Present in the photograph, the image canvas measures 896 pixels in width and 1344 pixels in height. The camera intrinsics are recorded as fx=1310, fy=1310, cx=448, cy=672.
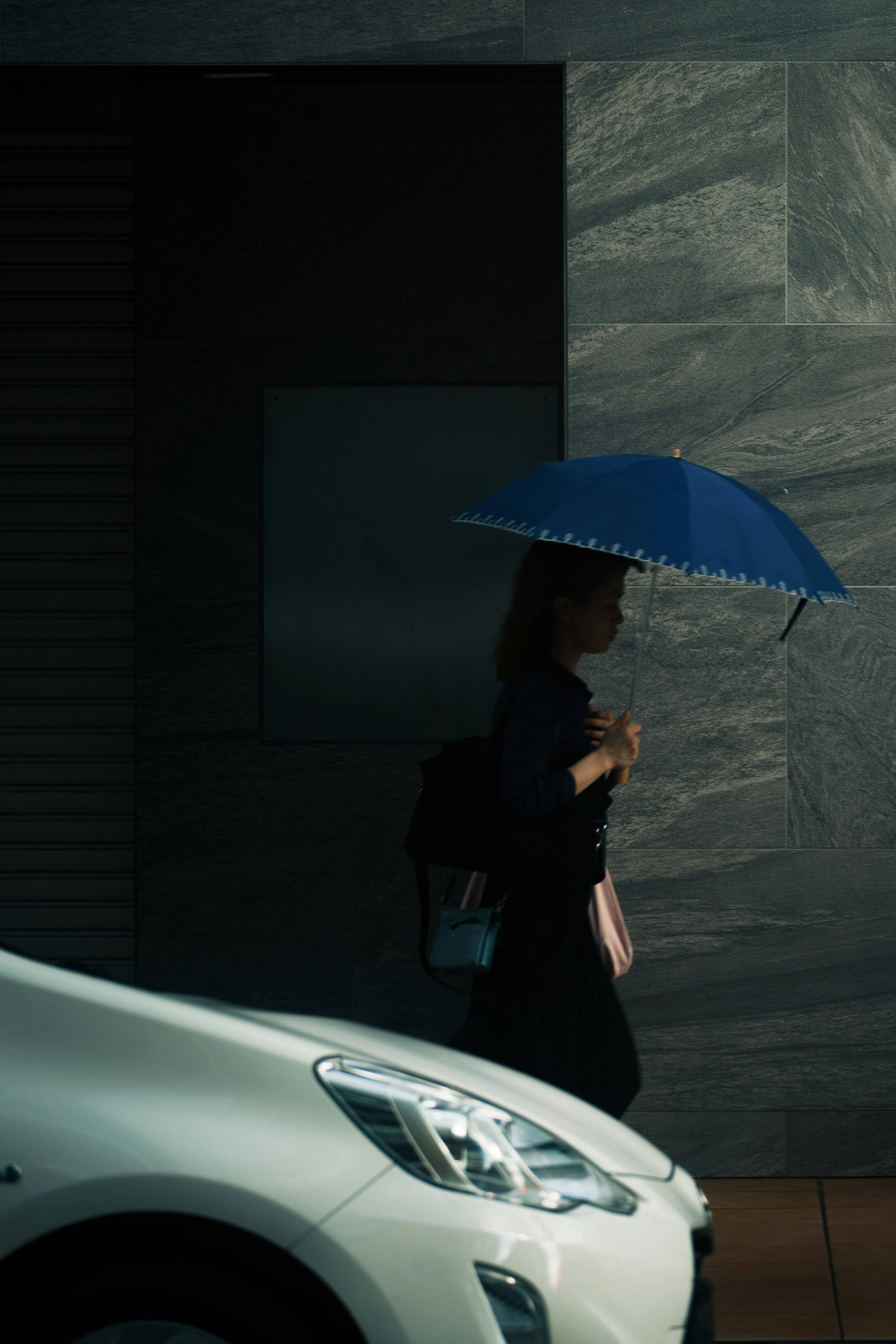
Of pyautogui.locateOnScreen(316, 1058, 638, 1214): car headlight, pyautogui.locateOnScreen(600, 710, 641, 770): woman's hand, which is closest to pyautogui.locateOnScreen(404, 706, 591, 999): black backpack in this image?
pyautogui.locateOnScreen(600, 710, 641, 770): woman's hand

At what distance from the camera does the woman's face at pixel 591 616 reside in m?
3.49

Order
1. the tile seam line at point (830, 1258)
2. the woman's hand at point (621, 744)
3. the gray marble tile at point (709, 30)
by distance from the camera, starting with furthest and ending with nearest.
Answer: the gray marble tile at point (709, 30) → the tile seam line at point (830, 1258) → the woman's hand at point (621, 744)

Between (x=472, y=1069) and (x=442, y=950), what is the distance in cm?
46

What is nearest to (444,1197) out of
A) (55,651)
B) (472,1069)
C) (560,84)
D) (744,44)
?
(472,1069)

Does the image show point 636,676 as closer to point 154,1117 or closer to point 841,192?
point 154,1117

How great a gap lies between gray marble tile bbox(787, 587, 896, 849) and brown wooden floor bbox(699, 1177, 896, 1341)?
123cm

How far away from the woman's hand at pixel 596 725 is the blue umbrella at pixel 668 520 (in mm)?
124

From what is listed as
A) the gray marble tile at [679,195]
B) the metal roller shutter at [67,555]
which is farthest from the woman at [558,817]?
the metal roller shutter at [67,555]

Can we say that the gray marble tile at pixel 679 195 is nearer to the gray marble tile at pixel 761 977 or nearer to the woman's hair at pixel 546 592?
the woman's hair at pixel 546 592

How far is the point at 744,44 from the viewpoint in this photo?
4891 millimetres

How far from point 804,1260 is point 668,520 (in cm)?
242

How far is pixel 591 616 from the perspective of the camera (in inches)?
137

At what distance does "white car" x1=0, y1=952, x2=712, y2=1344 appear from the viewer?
7.22 feet

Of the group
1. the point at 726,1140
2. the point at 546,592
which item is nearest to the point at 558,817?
the point at 546,592
